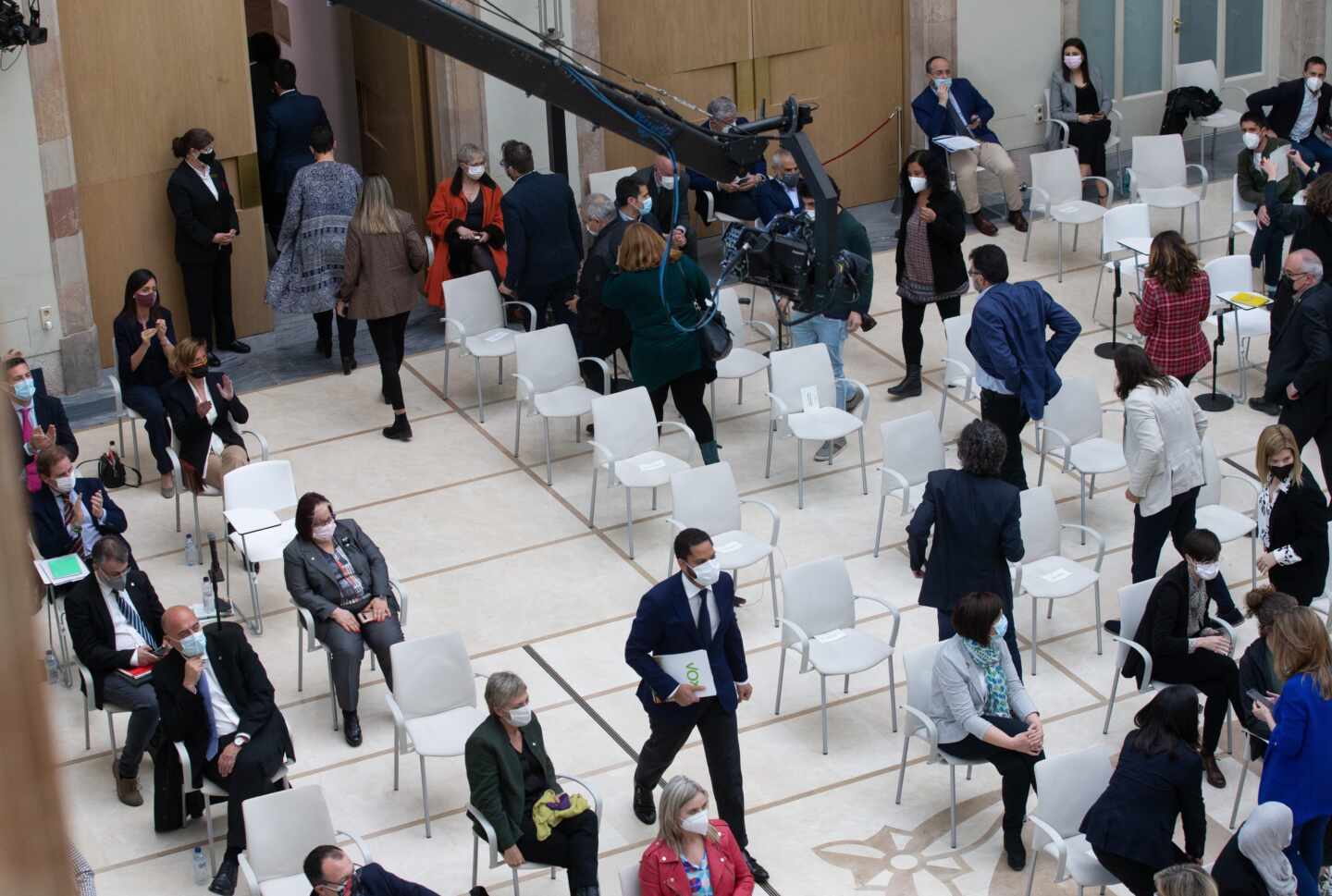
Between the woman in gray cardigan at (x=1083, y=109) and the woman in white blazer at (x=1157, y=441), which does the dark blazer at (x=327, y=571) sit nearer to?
the woman in white blazer at (x=1157, y=441)

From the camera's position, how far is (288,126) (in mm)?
13312

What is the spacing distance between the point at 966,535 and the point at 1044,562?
126cm

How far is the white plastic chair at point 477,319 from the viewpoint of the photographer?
467 inches

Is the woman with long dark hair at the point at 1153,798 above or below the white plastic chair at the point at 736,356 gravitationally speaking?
below

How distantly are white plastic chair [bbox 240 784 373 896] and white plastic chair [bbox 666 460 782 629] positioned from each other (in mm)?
3001

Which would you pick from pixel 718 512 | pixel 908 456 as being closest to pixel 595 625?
pixel 718 512

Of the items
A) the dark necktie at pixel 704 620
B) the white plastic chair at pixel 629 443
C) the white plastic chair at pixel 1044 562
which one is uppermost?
the dark necktie at pixel 704 620

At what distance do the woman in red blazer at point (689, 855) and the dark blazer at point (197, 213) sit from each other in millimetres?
7334

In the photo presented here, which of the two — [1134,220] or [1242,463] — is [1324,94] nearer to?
[1134,220]

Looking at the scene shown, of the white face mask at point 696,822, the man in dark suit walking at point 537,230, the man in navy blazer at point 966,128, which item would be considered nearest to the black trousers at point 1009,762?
the white face mask at point 696,822

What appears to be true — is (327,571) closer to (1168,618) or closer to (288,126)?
(1168,618)

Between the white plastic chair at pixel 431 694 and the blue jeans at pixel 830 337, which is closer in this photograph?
the white plastic chair at pixel 431 694

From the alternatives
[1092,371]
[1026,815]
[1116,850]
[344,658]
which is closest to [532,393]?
[344,658]

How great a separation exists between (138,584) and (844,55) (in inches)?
365
